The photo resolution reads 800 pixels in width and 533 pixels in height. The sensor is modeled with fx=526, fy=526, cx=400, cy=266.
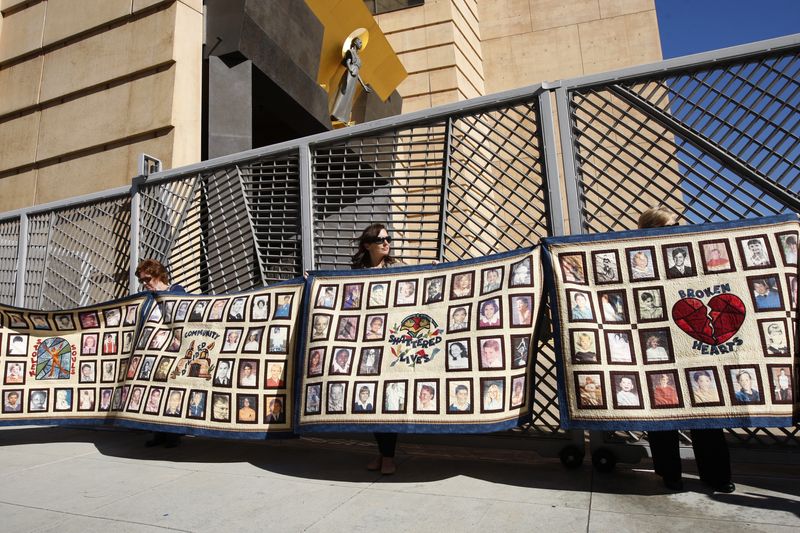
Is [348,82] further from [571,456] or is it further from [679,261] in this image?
[571,456]

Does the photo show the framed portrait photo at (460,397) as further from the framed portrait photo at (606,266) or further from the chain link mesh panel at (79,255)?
the chain link mesh panel at (79,255)

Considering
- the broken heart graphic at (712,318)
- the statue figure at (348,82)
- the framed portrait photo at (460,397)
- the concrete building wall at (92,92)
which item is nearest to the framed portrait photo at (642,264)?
the broken heart graphic at (712,318)

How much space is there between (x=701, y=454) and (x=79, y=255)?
22.7 feet

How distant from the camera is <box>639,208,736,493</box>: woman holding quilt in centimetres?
279

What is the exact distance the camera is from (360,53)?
13531 mm

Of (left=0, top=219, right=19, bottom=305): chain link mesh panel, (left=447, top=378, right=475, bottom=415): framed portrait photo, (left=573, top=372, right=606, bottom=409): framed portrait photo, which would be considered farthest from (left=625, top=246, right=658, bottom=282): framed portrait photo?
(left=0, top=219, right=19, bottom=305): chain link mesh panel

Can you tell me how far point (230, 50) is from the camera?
24.1 feet

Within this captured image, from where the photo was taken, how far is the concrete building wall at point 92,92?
7.33 metres

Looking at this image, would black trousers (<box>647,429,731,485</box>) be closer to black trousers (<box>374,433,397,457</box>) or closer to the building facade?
black trousers (<box>374,433,397,457</box>)

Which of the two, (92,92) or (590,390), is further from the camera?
(92,92)

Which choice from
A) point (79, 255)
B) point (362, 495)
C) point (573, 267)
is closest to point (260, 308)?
point (362, 495)

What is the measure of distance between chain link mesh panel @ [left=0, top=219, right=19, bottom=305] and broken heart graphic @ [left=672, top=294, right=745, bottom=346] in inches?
309

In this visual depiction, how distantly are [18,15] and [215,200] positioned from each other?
7134 mm

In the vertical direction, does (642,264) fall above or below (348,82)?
below
